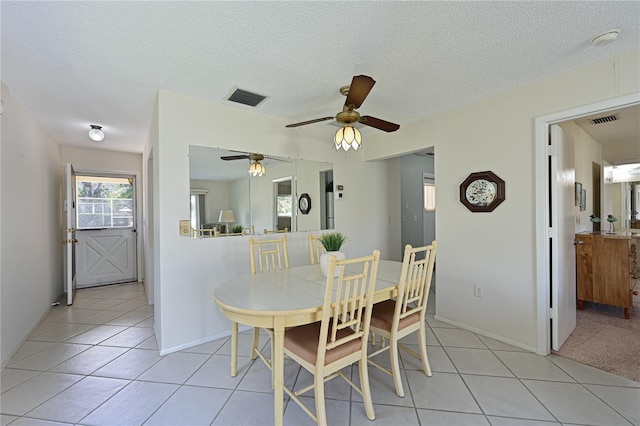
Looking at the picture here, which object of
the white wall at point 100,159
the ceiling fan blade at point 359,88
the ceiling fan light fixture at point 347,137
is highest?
the white wall at point 100,159

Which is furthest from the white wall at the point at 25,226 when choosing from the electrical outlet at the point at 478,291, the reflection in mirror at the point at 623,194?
the reflection in mirror at the point at 623,194

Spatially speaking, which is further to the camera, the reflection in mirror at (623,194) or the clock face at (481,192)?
the reflection in mirror at (623,194)

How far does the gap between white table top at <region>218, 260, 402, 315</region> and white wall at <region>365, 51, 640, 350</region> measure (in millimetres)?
1010

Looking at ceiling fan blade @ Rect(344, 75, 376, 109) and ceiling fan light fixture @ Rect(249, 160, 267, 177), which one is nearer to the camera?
ceiling fan blade @ Rect(344, 75, 376, 109)

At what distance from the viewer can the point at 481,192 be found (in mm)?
2779

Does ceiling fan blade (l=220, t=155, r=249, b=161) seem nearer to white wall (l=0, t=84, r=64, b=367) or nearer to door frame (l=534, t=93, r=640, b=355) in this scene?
white wall (l=0, t=84, r=64, b=367)

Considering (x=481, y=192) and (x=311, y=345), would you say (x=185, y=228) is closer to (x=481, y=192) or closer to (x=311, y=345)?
(x=311, y=345)

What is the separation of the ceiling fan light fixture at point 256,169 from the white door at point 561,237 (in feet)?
9.04

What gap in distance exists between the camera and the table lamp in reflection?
2.91 metres

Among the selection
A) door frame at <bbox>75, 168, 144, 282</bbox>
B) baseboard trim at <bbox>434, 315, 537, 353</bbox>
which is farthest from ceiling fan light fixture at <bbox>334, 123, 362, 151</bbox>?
door frame at <bbox>75, 168, 144, 282</bbox>

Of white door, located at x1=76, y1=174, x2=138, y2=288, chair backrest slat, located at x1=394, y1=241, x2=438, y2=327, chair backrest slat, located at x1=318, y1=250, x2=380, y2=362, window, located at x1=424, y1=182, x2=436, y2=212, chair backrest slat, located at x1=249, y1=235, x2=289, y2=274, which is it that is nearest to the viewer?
chair backrest slat, located at x1=318, y1=250, x2=380, y2=362

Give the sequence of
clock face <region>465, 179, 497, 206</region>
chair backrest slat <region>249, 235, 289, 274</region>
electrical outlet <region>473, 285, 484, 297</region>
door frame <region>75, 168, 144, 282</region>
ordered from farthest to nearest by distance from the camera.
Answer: door frame <region>75, 168, 144, 282</region>, electrical outlet <region>473, 285, 484, 297</region>, clock face <region>465, 179, 497, 206</region>, chair backrest slat <region>249, 235, 289, 274</region>

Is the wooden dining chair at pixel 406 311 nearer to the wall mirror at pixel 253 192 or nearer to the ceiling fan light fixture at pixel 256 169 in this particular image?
the wall mirror at pixel 253 192

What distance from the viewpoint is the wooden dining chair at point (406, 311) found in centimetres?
185
